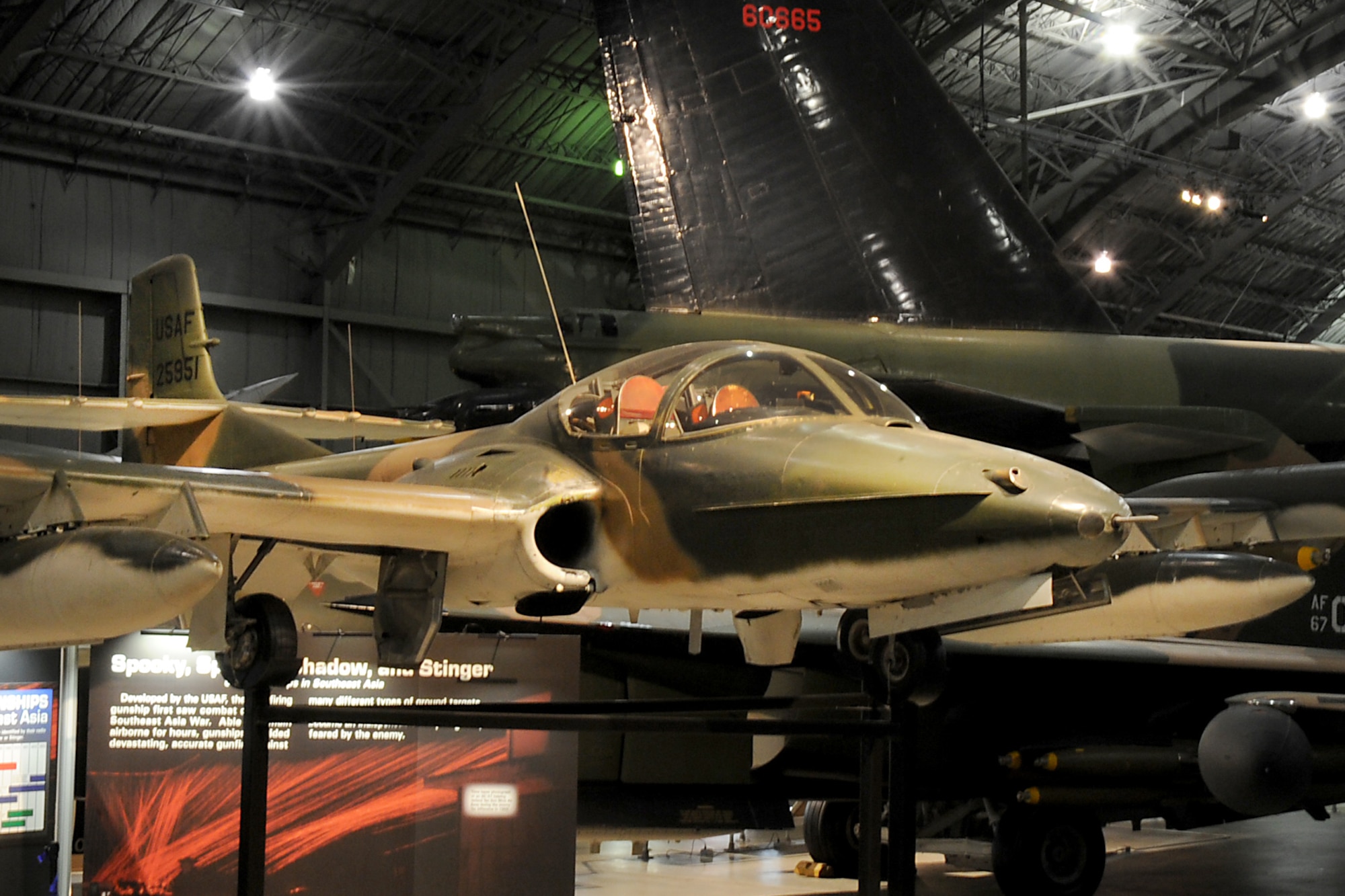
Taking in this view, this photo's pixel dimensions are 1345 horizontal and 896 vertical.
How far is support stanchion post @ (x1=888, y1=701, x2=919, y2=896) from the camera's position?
426 cm

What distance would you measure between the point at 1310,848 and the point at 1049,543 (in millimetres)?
10245

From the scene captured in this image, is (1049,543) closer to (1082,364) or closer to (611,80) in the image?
(1082,364)

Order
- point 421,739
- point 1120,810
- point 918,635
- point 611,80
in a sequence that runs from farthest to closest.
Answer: point 611,80 → point 1120,810 → point 421,739 → point 918,635

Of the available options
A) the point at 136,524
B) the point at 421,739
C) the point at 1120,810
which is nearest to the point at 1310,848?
the point at 1120,810

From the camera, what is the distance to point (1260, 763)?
325 inches

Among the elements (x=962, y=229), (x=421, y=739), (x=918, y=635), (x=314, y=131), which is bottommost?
(x=421, y=739)

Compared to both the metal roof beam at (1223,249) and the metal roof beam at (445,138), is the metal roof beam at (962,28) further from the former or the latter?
the metal roof beam at (1223,249)

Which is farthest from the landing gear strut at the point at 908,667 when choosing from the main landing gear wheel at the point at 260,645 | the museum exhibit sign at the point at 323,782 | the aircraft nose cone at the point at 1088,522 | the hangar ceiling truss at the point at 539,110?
the hangar ceiling truss at the point at 539,110

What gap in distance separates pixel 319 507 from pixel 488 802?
140 inches

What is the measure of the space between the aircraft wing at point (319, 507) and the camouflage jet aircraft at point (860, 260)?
562 cm

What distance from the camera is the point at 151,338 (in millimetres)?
9602

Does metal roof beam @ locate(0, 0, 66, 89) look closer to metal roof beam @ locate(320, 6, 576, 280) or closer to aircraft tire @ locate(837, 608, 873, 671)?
metal roof beam @ locate(320, 6, 576, 280)

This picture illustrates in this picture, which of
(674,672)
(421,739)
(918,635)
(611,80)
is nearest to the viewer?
(918,635)

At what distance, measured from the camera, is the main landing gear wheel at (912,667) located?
4.84m
